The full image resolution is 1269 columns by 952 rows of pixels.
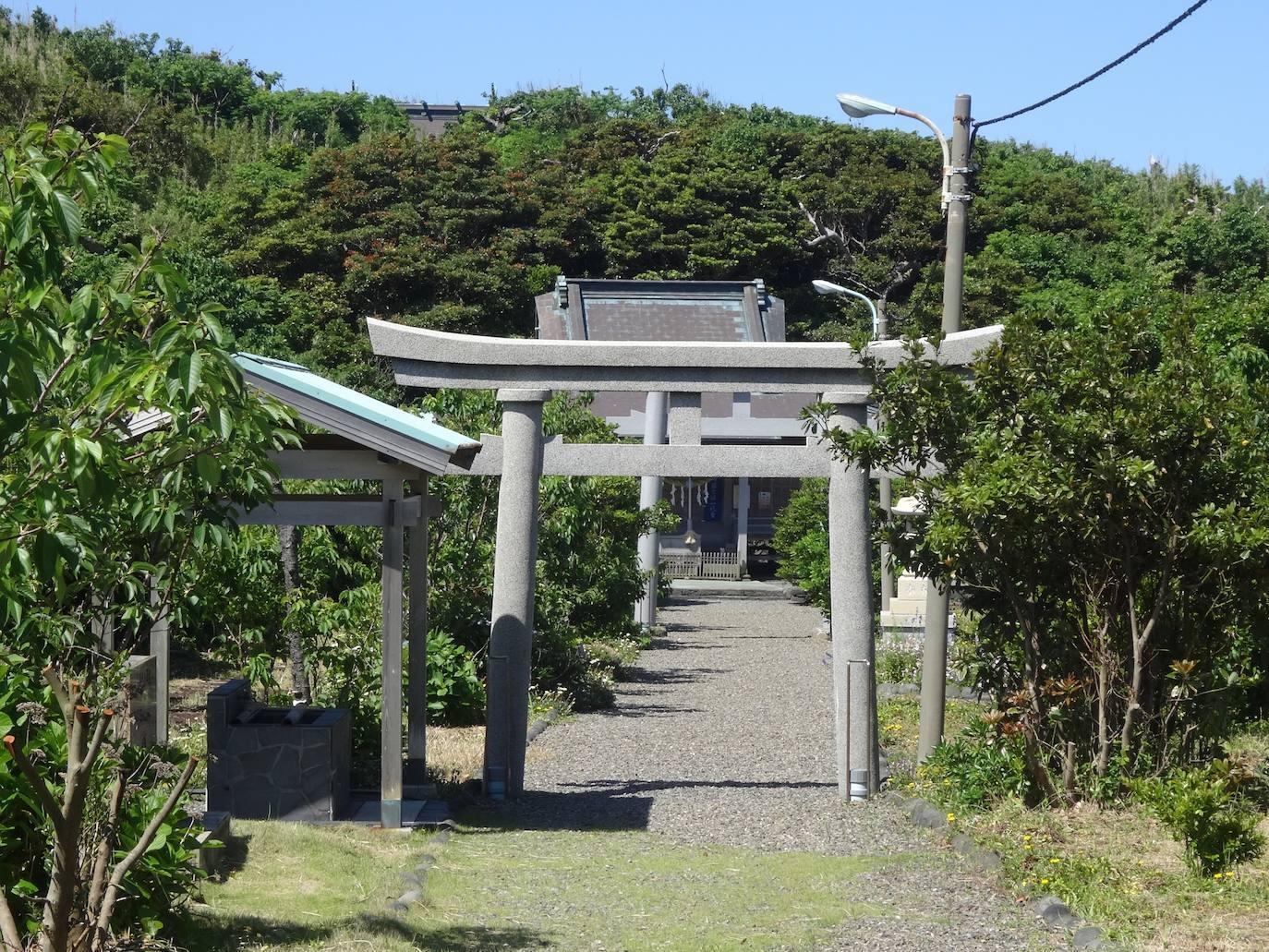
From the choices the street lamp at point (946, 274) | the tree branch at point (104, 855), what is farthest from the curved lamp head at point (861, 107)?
the tree branch at point (104, 855)

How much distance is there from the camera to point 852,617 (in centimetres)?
1062

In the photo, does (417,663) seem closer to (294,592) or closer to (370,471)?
(370,471)

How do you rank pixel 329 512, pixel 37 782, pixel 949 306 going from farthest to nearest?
pixel 949 306 < pixel 329 512 < pixel 37 782

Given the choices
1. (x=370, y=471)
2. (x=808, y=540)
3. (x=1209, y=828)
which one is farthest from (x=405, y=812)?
(x=808, y=540)

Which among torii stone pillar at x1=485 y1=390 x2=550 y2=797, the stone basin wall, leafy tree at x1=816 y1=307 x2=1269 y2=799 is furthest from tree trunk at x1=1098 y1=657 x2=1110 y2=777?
the stone basin wall

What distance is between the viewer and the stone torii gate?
10453 millimetres

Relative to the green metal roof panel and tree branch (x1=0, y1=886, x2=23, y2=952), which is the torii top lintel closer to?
the green metal roof panel

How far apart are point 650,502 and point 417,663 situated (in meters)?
13.3

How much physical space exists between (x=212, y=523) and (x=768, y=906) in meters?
3.74

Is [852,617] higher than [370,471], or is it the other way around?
[370,471]

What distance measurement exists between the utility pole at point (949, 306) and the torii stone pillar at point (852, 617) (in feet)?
1.99

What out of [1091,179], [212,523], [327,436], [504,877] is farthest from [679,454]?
[1091,179]

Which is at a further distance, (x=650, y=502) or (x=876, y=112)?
(x=650, y=502)

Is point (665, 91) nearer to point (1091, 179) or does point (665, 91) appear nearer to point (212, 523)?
point (1091, 179)
